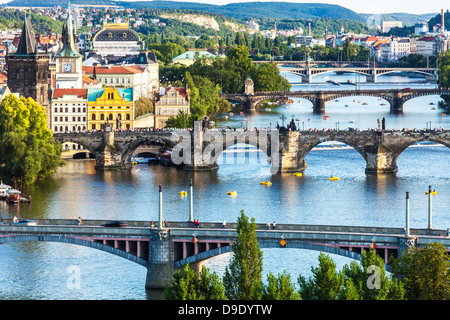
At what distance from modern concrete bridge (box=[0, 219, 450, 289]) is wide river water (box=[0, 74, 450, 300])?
1175 mm

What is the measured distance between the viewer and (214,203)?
50.5 meters

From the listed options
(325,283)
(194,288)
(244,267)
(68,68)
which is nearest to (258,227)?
(244,267)

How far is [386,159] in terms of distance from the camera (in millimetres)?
60438

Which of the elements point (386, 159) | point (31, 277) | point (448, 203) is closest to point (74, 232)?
point (31, 277)

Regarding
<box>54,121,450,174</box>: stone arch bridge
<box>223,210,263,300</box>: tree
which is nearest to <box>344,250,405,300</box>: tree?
<box>223,210,263,300</box>: tree

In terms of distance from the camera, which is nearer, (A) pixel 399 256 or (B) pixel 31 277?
(A) pixel 399 256

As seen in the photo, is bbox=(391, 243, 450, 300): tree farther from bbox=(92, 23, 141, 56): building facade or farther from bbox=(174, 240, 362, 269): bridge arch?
bbox=(92, 23, 141, 56): building facade

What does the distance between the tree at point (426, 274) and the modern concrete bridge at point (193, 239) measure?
1986 mm

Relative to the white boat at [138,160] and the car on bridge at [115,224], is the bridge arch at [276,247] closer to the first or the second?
the car on bridge at [115,224]

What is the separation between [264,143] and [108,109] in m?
12.2

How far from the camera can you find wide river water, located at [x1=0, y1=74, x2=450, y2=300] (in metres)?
36.7

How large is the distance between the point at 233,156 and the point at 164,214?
64.4 feet

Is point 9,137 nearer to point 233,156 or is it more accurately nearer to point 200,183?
point 200,183
